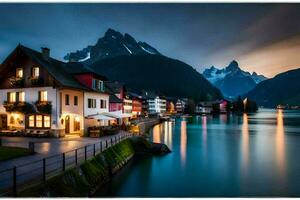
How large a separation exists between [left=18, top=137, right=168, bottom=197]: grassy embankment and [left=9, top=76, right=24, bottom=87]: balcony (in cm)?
1032

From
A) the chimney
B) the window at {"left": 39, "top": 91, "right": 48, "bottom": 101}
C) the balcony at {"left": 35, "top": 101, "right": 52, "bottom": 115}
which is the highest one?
the chimney

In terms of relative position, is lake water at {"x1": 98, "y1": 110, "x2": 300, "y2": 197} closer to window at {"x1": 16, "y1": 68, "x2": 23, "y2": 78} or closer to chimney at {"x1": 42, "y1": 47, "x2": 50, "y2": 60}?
window at {"x1": 16, "y1": 68, "x2": 23, "y2": 78}

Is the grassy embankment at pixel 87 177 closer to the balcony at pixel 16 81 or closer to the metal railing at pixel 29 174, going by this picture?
the metal railing at pixel 29 174

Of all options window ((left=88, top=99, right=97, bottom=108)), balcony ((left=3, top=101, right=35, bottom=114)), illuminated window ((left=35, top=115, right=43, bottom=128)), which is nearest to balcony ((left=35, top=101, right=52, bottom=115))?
illuminated window ((left=35, top=115, right=43, bottom=128))

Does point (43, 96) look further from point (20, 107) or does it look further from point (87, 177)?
point (87, 177)

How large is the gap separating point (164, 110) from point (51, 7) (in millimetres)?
99144

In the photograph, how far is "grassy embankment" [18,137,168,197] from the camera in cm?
805

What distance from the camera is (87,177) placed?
1096cm

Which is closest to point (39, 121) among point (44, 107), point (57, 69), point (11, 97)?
point (44, 107)

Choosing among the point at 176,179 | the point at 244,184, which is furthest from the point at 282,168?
the point at 176,179

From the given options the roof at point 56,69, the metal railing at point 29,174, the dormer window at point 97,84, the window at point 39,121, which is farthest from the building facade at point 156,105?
the metal railing at point 29,174

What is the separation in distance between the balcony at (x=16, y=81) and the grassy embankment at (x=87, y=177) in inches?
406

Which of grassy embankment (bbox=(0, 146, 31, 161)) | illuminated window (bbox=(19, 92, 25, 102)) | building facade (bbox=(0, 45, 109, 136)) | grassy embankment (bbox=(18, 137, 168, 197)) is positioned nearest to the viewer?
grassy embankment (bbox=(18, 137, 168, 197))

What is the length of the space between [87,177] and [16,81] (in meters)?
14.2
